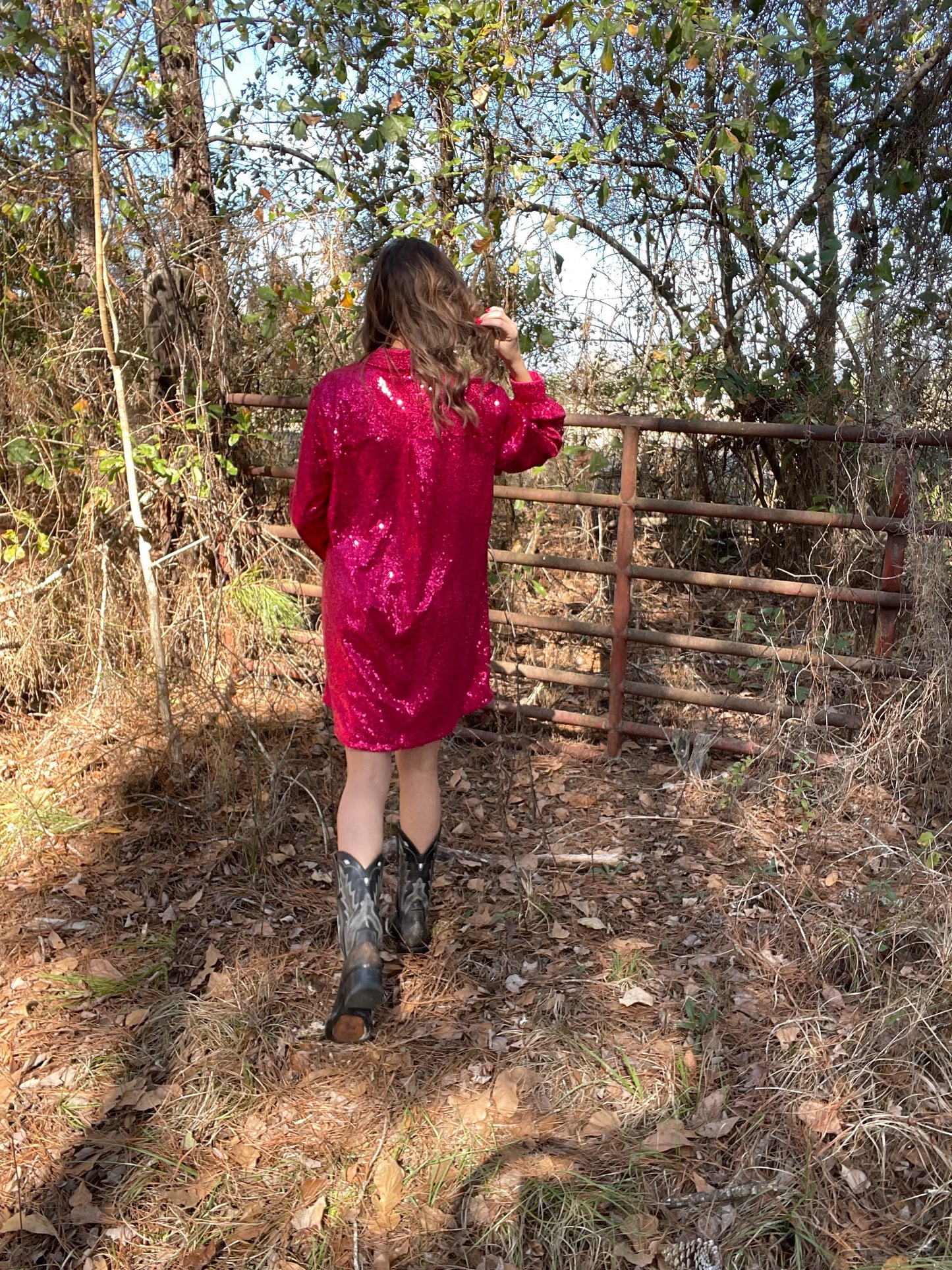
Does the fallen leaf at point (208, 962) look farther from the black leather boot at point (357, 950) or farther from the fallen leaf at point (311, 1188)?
the fallen leaf at point (311, 1188)

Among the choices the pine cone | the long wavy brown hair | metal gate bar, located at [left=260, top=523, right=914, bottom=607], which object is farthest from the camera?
metal gate bar, located at [left=260, top=523, right=914, bottom=607]

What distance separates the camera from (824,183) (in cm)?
514

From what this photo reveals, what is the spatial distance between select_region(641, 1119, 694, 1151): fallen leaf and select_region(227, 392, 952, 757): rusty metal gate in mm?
1651

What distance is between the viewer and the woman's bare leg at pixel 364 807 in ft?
8.82

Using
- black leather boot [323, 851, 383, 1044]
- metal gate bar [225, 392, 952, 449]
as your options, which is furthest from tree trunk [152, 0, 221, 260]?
black leather boot [323, 851, 383, 1044]

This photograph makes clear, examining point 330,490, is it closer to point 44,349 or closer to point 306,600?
point 306,600

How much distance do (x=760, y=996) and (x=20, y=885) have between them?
90.9 inches

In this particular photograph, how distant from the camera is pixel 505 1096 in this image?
8.09 ft

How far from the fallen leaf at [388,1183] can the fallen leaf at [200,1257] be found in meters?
0.34

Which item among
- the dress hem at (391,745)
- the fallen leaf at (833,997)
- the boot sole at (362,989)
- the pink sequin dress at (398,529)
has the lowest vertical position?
the fallen leaf at (833,997)

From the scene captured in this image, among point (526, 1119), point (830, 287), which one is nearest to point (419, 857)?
point (526, 1119)

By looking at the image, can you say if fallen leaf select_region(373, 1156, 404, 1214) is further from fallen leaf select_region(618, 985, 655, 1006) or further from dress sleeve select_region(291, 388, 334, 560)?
dress sleeve select_region(291, 388, 334, 560)

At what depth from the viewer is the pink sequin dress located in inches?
99.8

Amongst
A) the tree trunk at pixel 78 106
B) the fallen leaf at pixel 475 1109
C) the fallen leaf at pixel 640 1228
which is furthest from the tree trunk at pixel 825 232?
the fallen leaf at pixel 640 1228
